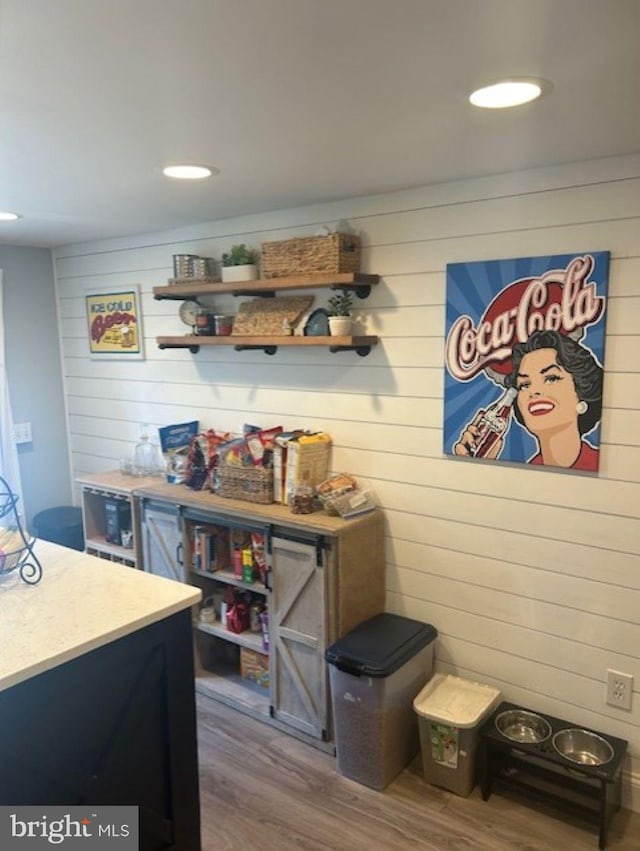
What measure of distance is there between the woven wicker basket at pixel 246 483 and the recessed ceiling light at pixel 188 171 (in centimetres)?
126

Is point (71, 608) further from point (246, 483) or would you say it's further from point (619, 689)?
point (619, 689)

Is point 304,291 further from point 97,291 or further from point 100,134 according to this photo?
point 97,291

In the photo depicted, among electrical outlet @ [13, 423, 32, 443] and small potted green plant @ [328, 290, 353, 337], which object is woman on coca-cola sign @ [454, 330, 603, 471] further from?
electrical outlet @ [13, 423, 32, 443]

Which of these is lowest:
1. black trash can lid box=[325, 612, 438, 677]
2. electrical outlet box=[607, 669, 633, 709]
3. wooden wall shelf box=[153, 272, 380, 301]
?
electrical outlet box=[607, 669, 633, 709]

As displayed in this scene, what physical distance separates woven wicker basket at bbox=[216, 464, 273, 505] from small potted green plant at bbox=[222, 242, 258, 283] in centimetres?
88

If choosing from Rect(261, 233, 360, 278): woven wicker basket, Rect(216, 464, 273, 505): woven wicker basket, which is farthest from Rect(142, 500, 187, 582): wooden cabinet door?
Rect(261, 233, 360, 278): woven wicker basket

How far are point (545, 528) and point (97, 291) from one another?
291 cm

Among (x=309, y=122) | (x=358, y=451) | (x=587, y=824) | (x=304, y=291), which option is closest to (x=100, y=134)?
(x=309, y=122)

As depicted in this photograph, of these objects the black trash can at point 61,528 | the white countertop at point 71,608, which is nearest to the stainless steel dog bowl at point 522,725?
the white countertop at point 71,608

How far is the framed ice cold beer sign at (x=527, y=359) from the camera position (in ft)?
7.18

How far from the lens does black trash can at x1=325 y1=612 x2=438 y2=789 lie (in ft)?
7.93

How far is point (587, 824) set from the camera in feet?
7.45

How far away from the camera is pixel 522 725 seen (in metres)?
2.46

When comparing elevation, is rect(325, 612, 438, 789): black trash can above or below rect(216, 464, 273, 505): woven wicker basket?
below
